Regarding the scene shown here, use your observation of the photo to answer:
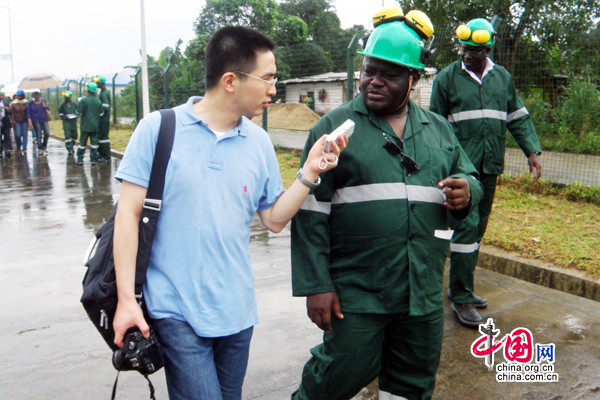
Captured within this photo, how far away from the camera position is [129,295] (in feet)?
6.36

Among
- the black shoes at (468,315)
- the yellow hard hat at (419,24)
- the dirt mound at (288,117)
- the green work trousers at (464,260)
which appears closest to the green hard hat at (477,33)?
the green work trousers at (464,260)

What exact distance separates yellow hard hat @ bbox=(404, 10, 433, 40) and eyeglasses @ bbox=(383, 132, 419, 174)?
1.65 ft

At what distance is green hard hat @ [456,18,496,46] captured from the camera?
402 centimetres

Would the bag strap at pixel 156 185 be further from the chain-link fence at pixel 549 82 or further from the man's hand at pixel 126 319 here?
the chain-link fence at pixel 549 82

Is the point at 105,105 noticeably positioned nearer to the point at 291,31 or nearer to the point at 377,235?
the point at 377,235

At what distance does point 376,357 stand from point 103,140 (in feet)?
42.3

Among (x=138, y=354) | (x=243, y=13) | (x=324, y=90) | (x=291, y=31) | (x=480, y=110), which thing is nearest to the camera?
(x=138, y=354)

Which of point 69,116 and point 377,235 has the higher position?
point 69,116

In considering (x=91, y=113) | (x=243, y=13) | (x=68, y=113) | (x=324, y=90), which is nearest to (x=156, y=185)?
(x=91, y=113)

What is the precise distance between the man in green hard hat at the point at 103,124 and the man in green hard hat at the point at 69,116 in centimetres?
214

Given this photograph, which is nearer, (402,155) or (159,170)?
(159,170)

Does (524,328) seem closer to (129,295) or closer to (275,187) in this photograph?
(275,187)

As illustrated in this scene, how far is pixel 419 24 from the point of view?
2.36 meters

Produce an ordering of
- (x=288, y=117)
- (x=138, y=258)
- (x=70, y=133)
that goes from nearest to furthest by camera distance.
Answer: (x=138, y=258) → (x=288, y=117) → (x=70, y=133)
